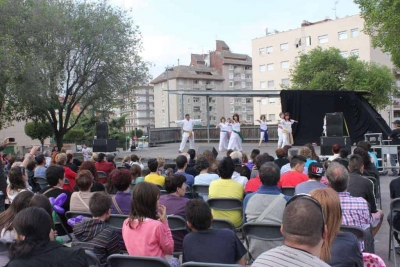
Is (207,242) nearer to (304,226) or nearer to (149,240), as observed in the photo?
(149,240)

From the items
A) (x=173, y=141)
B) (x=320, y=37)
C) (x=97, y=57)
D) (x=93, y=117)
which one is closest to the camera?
(x=97, y=57)

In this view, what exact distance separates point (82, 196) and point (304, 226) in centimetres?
391

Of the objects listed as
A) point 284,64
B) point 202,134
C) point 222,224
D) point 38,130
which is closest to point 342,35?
point 284,64

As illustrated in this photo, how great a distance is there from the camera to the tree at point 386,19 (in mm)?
24172

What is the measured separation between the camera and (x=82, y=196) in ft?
18.1

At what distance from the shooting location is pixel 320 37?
64688mm

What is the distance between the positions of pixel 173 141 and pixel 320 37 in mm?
40679

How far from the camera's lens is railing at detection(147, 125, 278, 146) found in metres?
28.8

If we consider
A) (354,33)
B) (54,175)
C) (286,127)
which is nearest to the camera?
(54,175)

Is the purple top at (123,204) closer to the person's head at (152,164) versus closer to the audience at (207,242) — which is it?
the audience at (207,242)

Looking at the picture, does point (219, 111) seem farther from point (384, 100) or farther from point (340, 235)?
point (340, 235)

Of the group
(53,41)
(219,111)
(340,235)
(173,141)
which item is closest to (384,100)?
(173,141)

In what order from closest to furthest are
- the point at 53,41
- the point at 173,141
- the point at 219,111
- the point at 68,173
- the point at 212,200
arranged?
the point at 212,200 → the point at 68,173 → the point at 53,41 → the point at 173,141 → the point at 219,111

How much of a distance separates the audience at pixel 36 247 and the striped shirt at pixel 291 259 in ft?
4.26
